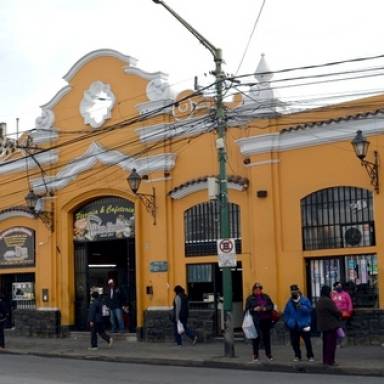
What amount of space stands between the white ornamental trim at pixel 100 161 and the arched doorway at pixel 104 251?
110cm

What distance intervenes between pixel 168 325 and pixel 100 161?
5649 millimetres

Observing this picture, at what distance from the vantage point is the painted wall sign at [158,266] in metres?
23.7

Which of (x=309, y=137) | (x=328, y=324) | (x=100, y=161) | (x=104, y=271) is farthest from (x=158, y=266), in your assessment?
(x=328, y=324)

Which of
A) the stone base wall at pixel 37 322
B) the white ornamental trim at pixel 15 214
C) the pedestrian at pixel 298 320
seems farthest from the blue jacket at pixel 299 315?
the white ornamental trim at pixel 15 214

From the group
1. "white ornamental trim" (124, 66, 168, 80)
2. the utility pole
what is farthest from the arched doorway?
the utility pole

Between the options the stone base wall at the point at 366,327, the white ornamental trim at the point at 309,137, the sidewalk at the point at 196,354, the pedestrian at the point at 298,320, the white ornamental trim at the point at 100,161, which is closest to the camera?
the sidewalk at the point at 196,354

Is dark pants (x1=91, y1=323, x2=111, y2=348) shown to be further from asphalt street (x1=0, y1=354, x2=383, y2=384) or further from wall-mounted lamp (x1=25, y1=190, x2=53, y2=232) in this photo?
wall-mounted lamp (x1=25, y1=190, x2=53, y2=232)

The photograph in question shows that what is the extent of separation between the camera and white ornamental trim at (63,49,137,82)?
25.3 meters

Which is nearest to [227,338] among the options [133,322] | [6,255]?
[133,322]

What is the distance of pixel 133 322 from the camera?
2520 cm

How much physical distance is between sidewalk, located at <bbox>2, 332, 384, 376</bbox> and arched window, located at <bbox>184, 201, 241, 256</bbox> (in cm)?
258

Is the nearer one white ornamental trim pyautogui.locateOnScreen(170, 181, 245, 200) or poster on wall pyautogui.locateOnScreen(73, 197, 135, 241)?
white ornamental trim pyautogui.locateOnScreen(170, 181, 245, 200)

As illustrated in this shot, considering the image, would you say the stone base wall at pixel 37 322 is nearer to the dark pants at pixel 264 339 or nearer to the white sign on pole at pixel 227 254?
the white sign on pole at pixel 227 254

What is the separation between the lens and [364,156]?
19281 mm
